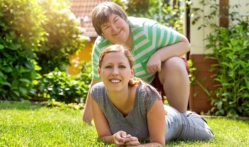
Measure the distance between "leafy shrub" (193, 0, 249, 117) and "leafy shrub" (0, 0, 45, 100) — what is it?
220 centimetres

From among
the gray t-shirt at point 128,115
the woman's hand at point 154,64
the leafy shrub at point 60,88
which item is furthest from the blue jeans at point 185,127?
the leafy shrub at point 60,88

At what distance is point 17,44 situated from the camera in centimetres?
598

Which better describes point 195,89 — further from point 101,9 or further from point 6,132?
point 6,132

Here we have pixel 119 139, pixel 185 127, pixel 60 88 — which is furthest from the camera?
pixel 60 88

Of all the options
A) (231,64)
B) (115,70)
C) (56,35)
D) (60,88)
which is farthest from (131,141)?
(56,35)

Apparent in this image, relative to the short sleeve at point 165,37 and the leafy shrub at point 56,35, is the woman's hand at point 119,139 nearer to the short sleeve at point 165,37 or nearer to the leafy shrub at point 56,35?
the short sleeve at point 165,37

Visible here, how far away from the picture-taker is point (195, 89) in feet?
20.3

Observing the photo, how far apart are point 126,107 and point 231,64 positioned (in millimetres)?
2822

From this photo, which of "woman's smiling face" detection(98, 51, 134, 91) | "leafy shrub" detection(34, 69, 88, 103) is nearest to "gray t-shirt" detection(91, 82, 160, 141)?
"woman's smiling face" detection(98, 51, 134, 91)

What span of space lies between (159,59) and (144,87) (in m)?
0.75

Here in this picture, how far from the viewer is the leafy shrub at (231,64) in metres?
5.53

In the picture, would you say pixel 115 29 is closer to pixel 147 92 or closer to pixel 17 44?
pixel 147 92

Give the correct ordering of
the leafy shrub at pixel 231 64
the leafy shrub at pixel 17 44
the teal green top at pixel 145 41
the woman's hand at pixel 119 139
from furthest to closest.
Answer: the leafy shrub at pixel 17 44
the leafy shrub at pixel 231 64
the teal green top at pixel 145 41
the woman's hand at pixel 119 139

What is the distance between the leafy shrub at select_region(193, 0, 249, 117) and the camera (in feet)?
18.1
